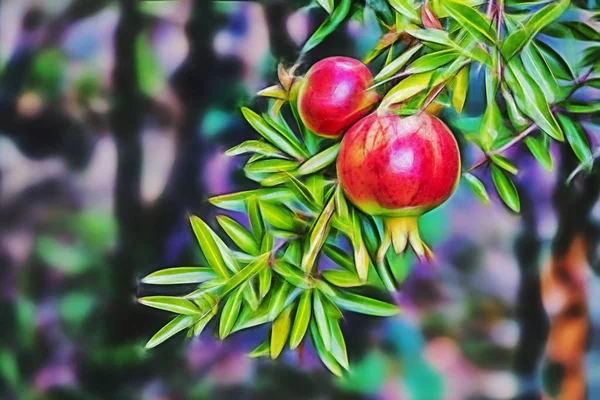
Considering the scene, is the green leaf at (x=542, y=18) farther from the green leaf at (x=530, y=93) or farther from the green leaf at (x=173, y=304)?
the green leaf at (x=173, y=304)

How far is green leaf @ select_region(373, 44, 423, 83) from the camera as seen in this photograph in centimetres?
68

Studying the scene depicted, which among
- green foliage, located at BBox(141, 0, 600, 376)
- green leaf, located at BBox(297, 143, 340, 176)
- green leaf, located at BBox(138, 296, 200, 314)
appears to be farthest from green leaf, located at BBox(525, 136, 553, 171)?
green leaf, located at BBox(138, 296, 200, 314)

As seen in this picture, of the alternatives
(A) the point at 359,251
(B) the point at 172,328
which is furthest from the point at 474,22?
(B) the point at 172,328

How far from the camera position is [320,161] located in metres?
0.71

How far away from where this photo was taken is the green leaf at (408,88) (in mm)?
665

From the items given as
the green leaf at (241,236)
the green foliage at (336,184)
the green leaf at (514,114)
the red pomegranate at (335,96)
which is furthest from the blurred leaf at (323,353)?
the green leaf at (514,114)

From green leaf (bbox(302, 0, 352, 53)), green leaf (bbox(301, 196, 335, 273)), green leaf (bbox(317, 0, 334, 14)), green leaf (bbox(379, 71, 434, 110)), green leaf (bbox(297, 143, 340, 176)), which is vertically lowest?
green leaf (bbox(301, 196, 335, 273))

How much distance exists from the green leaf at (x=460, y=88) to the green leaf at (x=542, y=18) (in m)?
0.08

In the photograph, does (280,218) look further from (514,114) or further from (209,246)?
(514,114)

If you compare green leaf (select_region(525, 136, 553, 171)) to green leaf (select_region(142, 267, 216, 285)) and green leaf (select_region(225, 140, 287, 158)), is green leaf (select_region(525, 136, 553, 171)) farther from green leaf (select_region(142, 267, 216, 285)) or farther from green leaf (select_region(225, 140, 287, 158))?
green leaf (select_region(142, 267, 216, 285))

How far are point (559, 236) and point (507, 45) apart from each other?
0.23 metres

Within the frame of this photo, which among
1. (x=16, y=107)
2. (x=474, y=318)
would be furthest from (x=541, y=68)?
(x=16, y=107)

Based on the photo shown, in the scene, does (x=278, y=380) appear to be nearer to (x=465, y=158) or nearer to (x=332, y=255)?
(x=332, y=255)

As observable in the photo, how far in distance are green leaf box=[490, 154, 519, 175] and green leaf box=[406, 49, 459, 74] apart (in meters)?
0.13
